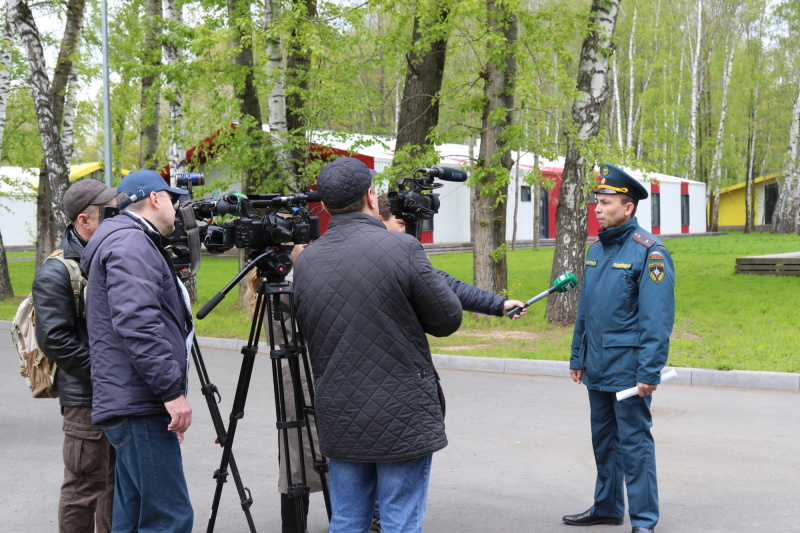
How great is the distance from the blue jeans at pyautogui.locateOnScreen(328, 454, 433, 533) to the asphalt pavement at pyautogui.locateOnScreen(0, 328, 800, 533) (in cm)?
180

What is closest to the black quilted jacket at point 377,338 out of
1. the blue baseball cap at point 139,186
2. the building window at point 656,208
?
the blue baseball cap at point 139,186

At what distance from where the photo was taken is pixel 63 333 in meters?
4.16

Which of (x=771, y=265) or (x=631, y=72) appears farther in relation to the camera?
(x=631, y=72)

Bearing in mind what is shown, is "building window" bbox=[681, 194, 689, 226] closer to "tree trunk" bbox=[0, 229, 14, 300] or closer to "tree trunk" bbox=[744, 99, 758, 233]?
"tree trunk" bbox=[744, 99, 758, 233]

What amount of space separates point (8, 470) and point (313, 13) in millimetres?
11213

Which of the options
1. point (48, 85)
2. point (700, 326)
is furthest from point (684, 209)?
point (700, 326)

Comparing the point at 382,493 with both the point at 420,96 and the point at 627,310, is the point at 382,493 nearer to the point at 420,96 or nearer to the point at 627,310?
the point at 627,310

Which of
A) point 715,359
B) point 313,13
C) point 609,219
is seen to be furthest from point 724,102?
point 609,219

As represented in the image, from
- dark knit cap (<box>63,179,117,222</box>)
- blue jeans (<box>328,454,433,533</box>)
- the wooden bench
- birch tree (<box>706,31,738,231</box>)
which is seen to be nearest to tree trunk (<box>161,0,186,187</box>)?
dark knit cap (<box>63,179,117,222</box>)

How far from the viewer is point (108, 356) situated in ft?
11.8

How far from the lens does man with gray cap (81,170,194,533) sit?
3486mm

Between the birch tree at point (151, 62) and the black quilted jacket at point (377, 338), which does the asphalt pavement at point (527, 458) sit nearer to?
the black quilted jacket at point (377, 338)

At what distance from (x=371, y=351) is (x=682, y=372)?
7163 millimetres

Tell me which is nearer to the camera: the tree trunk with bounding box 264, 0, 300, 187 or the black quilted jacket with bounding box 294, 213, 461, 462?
the black quilted jacket with bounding box 294, 213, 461, 462
